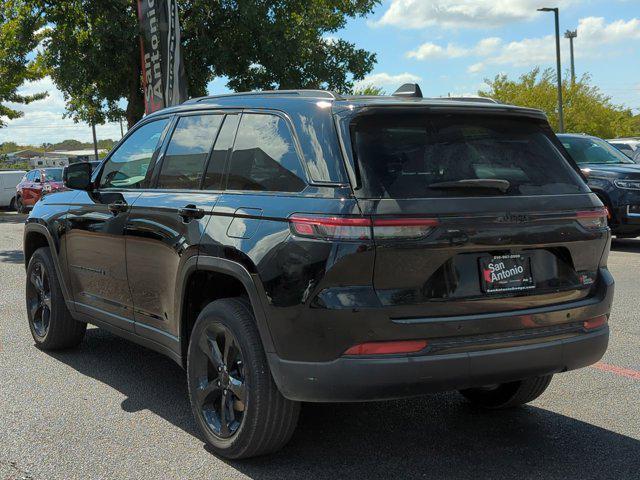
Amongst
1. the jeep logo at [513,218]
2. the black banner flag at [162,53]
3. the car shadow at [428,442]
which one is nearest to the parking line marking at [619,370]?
the car shadow at [428,442]

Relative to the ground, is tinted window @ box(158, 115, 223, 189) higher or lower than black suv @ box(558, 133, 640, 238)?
higher

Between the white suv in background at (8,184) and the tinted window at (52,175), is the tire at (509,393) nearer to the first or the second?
the tinted window at (52,175)

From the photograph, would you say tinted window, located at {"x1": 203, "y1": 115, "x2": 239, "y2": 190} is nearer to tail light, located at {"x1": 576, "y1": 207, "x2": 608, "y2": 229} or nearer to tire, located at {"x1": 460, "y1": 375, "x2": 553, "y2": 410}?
tail light, located at {"x1": 576, "y1": 207, "x2": 608, "y2": 229}

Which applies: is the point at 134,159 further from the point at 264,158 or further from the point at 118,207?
the point at 264,158

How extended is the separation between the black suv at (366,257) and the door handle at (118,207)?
0.50 metres

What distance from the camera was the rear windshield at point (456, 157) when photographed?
3.62 meters

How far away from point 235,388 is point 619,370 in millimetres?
3040

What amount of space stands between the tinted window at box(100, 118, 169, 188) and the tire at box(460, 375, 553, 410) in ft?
8.21

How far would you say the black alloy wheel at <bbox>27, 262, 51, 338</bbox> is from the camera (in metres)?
6.46

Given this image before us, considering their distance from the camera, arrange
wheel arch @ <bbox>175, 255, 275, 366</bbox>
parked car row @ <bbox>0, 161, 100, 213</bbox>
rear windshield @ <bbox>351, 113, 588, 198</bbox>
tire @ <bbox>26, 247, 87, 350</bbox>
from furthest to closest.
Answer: parked car row @ <bbox>0, 161, 100, 213</bbox> < tire @ <bbox>26, 247, 87, 350</bbox> < wheel arch @ <bbox>175, 255, 275, 366</bbox> < rear windshield @ <bbox>351, 113, 588, 198</bbox>

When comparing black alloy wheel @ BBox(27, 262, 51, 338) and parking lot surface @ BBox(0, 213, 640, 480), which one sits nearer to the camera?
parking lot surface @ BBox(0, 213, 640, 480)

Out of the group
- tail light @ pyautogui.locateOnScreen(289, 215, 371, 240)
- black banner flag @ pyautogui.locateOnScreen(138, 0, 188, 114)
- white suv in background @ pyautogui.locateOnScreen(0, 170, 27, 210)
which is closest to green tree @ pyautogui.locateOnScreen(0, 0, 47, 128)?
white suv in background @ pyautogui.locateOnScreen(0, 170, 27, 210)

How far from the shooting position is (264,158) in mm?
4090

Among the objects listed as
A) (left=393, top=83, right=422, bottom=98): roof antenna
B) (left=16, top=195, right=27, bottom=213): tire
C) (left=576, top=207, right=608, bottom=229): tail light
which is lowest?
(left=16, top=195, right=27, bottom=213): tire
